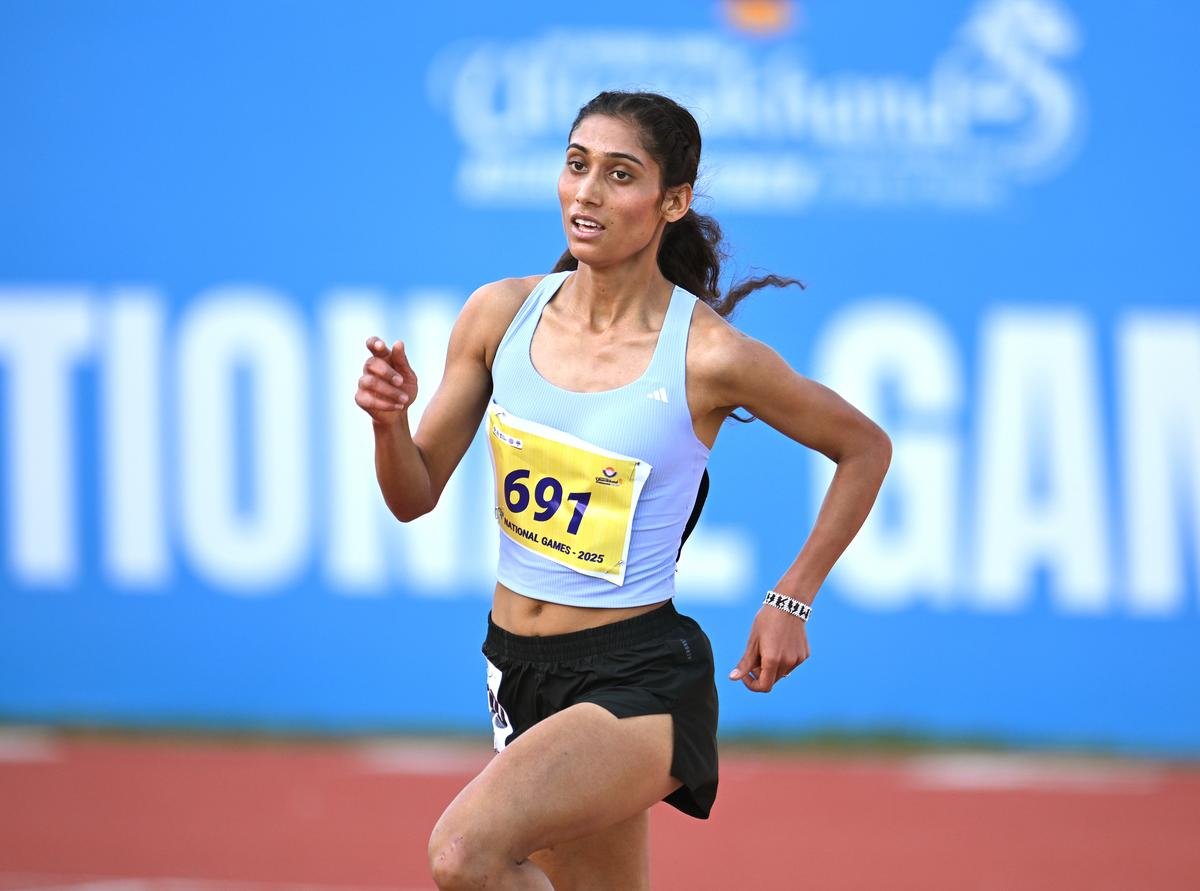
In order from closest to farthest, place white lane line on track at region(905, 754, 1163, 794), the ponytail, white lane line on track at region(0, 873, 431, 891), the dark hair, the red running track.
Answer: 1. the dark hair
2. the ponytail
3. white lane line on track at region(0, 873, 431, 891)
4. the red running track
5. white lane line on track at region(905, 754, 1163, 794)

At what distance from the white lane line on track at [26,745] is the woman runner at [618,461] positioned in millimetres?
5154

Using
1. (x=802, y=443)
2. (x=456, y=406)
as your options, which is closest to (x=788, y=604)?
(x=802, y=443)

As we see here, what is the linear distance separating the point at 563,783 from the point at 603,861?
542 mm

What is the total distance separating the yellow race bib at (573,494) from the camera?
3.79 m

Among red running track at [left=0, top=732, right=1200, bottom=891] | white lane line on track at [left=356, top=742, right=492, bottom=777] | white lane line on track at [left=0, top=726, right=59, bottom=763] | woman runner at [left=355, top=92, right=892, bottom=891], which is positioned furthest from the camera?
white lane line on track at [left=0, top=726, right=59, bottom=763]

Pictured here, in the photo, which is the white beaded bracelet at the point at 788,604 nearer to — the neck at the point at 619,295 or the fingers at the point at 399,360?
the neck at the point at 619,295

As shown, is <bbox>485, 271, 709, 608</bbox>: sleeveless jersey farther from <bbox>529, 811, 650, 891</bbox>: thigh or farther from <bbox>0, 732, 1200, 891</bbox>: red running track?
<bbox>0, 732, 1200, 891</bbox>: red running track

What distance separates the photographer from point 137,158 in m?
8.91

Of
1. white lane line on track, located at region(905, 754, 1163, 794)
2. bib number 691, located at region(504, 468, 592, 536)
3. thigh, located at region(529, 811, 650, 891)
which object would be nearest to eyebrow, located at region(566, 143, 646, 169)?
bib number 691, located at region(504, 468, 592, 536)

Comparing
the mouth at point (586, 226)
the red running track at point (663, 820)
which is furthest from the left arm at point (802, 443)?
the red running track at point (663, 820)

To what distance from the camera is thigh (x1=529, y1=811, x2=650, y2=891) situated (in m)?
3.94

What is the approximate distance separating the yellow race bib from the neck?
0.32 m

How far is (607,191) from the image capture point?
152 inches

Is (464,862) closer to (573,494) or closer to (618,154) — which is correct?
(573,494)
